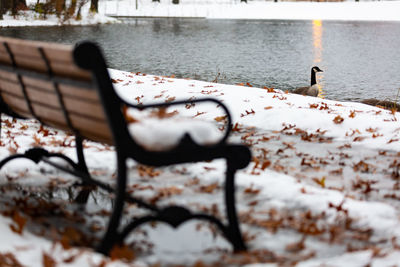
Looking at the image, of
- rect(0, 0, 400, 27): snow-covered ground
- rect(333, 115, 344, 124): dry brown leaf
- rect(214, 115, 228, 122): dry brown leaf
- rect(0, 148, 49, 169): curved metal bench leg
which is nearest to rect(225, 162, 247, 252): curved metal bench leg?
rect(0, 148, 49, 169): curved metal bench leg

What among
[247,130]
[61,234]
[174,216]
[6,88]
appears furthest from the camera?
[247,130]

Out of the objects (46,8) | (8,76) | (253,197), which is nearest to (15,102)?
(8,76)

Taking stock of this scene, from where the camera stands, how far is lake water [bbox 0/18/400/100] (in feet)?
49.4

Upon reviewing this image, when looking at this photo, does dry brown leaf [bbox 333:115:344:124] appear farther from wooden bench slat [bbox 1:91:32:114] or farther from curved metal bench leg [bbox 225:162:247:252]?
wooden bench slat [bbox 1:91:32:114]

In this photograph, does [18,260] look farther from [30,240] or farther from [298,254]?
[298,254]

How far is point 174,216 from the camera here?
2.90 meters

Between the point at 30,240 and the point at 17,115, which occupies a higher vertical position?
the point at 17,115

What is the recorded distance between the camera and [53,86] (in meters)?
2.90

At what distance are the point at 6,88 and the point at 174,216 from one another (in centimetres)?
161

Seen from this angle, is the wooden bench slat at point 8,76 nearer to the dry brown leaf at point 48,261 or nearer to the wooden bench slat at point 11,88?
the wooden bench slat at point 11,88

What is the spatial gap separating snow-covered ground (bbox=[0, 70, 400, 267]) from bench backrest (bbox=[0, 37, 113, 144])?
0.27m

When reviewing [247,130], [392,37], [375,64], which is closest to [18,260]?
[247,130]

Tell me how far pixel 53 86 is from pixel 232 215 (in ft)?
4.11

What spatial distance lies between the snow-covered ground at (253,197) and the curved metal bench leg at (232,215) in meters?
0.08
